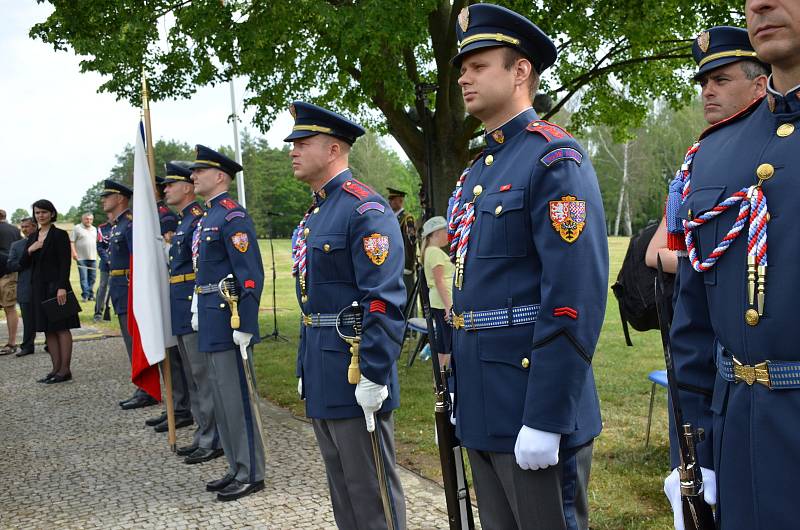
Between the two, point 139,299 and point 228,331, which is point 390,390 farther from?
point 139,299

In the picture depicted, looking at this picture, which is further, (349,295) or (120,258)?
(120,258)

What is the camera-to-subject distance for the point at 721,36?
297cm

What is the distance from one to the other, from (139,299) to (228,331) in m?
1.02

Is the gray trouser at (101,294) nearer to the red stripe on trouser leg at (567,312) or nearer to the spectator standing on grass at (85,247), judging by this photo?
the spectator standing on grass at (85,247)

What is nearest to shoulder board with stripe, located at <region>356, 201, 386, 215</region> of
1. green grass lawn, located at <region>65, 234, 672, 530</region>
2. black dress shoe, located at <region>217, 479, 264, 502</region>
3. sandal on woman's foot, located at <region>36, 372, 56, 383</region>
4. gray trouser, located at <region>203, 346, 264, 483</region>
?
gray trouser, located at <region>203, 346, 264, 483</region>

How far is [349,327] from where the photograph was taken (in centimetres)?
366

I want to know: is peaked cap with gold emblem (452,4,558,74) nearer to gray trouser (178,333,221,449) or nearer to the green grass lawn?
the green grass lawn


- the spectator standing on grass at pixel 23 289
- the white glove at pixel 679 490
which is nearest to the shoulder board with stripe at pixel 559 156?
the white glove at pixel 679 490

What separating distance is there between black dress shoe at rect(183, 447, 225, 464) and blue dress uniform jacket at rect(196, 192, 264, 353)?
126 centimetres

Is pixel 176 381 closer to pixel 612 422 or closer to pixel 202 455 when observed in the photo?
pixel 202 455

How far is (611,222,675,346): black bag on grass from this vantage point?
14.0 feet

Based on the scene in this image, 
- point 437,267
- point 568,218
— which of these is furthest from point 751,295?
point 437,267

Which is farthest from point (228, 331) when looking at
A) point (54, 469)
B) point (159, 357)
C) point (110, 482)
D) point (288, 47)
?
point (288, 47)

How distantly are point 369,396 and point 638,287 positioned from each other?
5.88ft
